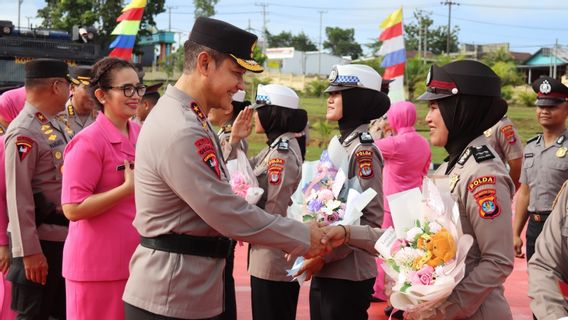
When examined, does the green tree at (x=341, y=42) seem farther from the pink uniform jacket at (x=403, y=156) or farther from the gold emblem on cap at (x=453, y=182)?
the gold emblem on cap at (x=453, y=182)

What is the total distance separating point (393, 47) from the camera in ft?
36.2

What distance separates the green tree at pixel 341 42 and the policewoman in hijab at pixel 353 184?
313 ft

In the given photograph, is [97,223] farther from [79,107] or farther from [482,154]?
[79,107]

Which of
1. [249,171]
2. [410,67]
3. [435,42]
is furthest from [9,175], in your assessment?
[435,42]

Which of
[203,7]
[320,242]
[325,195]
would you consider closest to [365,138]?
[325,195]

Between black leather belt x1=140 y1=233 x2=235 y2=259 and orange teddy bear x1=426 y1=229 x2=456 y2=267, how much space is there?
2.88 ft

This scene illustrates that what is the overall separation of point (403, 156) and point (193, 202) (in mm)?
4180

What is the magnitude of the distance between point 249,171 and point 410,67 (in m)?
28.5

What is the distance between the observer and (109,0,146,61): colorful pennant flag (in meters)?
11.4

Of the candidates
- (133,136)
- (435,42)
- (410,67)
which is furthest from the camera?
(435,42)

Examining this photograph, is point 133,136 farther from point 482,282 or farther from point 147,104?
point 147,104

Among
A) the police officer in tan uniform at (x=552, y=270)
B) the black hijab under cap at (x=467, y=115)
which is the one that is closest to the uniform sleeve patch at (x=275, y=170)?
the black hijab under cap at (x=467, y=115)

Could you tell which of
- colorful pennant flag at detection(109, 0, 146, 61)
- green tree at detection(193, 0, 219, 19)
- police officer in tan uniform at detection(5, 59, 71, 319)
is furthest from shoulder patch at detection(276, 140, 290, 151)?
green tree at detection(193, 0, 219, 19)

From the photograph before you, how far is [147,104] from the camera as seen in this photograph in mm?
7066
